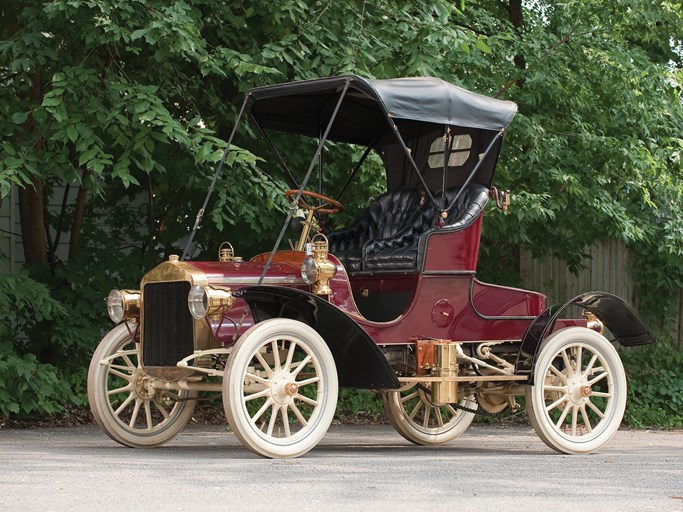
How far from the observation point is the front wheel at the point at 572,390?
9.04m

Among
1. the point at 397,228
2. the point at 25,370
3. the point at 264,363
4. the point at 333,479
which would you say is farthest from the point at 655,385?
the point at 333,479

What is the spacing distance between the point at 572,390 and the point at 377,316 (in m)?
1.51

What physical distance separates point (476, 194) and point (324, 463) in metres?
2.66

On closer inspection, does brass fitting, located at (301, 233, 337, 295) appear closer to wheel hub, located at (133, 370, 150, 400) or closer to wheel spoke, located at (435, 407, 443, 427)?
wheel hub, located at (133, 370, 150, 400)

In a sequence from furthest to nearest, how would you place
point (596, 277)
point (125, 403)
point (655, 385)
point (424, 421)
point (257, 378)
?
point (596, 277) → point (655, 385) → point (424, 421) → point (125, 403) → point (257, 378)

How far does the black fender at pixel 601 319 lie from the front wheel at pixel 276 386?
5.85 feet

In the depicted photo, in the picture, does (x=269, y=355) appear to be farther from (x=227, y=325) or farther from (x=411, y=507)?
(x=411, y=507)

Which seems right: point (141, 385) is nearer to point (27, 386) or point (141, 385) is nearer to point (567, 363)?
point (27, 386)

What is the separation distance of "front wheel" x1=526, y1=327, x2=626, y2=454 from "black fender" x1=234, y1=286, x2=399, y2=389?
1321mm

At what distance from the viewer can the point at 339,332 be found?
8391mm

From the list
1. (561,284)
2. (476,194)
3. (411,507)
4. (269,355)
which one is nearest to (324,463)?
(269,355)

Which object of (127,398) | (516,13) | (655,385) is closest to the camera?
(127,398)

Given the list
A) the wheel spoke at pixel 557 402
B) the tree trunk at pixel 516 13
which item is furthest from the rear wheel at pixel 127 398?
the tree trunk at pixel 516 13

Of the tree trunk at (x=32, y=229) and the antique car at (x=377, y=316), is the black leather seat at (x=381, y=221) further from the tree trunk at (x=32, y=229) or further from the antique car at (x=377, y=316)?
the tree trunk at (x=32, y=229)
